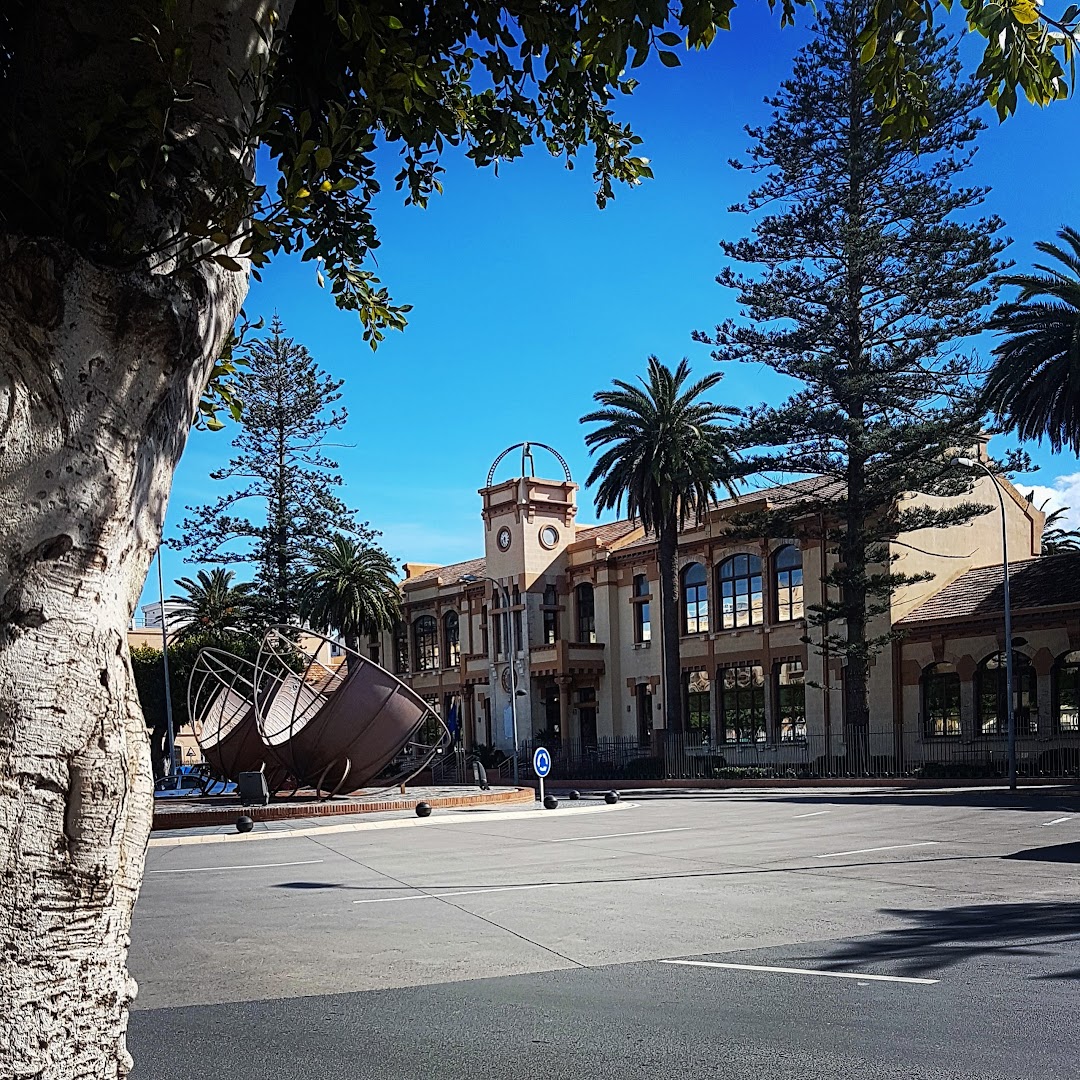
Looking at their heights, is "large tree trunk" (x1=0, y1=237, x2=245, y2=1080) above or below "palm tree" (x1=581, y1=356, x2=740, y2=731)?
below

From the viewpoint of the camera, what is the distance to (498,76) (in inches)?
239

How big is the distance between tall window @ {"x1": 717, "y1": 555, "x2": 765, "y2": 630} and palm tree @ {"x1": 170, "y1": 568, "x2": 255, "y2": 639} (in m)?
22.1

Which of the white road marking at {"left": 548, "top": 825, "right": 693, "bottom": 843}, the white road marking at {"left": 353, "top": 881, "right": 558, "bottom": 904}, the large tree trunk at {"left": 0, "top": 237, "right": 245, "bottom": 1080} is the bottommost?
the white road marking at {"left": 548, "top": 825, "right": 693, "bottom": 843}

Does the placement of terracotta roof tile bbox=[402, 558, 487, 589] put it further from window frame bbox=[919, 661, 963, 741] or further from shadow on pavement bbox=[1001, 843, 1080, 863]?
shadow on pavement bbox=[1001, 843, 1080, 863]

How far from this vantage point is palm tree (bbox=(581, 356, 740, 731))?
43938 mm

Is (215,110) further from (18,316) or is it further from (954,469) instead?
(954,469)

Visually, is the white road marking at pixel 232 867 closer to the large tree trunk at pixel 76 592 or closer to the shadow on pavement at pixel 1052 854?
the shadow on pavement at pixel 1052 854

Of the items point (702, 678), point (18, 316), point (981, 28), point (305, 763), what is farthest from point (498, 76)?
point (702, 678)

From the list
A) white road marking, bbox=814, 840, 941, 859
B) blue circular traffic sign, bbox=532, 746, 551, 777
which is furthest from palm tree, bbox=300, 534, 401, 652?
white road marking, bbox=814, 840, 941, 859

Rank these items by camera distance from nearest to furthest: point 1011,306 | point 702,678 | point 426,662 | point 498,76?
point 498,76, point 1011,306, point 702,678, point 426,662

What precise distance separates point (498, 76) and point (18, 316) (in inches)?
140

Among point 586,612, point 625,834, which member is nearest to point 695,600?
point 586,612

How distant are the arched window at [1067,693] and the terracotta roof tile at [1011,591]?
1887 mm

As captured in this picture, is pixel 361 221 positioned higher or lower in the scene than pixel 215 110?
higher
